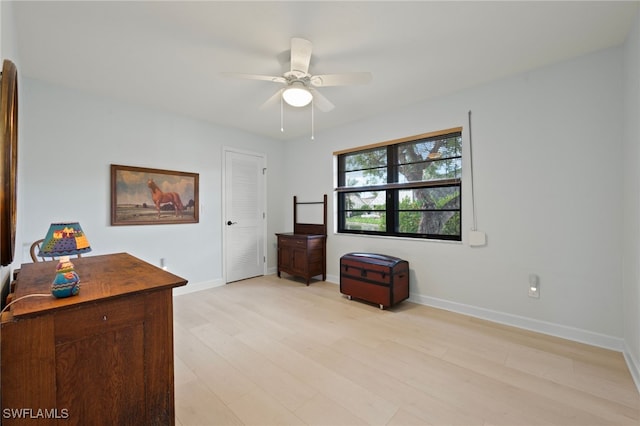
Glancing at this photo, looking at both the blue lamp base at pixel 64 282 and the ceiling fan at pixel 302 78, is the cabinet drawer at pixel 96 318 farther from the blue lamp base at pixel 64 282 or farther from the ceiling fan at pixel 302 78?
the ceiling fan at pixel 302 78

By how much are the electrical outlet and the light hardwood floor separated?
0.37m

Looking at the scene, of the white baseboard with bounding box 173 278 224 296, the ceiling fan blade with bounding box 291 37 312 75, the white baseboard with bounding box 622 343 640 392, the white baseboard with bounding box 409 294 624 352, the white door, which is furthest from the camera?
the white door

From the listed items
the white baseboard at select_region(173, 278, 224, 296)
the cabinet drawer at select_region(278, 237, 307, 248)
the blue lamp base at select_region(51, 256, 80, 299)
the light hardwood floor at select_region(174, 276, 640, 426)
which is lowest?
the light hardwood floor at select_region(174, 276, 640, 426)

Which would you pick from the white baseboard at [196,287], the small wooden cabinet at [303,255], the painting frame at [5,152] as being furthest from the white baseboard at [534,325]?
the painting frame at [5,152]

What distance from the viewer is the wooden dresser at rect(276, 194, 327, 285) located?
4129 mm

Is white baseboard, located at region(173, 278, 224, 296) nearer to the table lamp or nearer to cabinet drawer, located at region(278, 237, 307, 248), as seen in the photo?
cabinet drawer, located at region(278, 237, 307, 248)

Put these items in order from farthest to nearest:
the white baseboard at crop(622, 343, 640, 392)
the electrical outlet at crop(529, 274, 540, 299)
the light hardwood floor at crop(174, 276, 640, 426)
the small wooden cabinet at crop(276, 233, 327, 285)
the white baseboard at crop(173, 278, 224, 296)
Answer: the small wooden cabinet at crop(276, 233, 327, 285) → the white baseboard at crop(173, 278, 224, 296) → the electrical outlet at crop(529, 274, 540, 299) → the white baseboard at crop(622, 343, 640, 392) → the light hardwood floor at crop(174, 276, 640, 426)

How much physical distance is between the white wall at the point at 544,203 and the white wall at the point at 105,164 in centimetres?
301

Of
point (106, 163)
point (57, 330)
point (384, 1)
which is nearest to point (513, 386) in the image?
point (57, 330)

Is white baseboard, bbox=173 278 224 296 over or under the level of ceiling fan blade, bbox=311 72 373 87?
under

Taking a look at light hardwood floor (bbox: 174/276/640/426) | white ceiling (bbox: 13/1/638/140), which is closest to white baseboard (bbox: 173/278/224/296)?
light hardwood floor (bbox: 174/276/640/426)

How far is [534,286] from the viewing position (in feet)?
8.31

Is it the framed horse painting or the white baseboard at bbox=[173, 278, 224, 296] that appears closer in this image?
the framed horse painting

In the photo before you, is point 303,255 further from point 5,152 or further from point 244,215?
point 5,152
